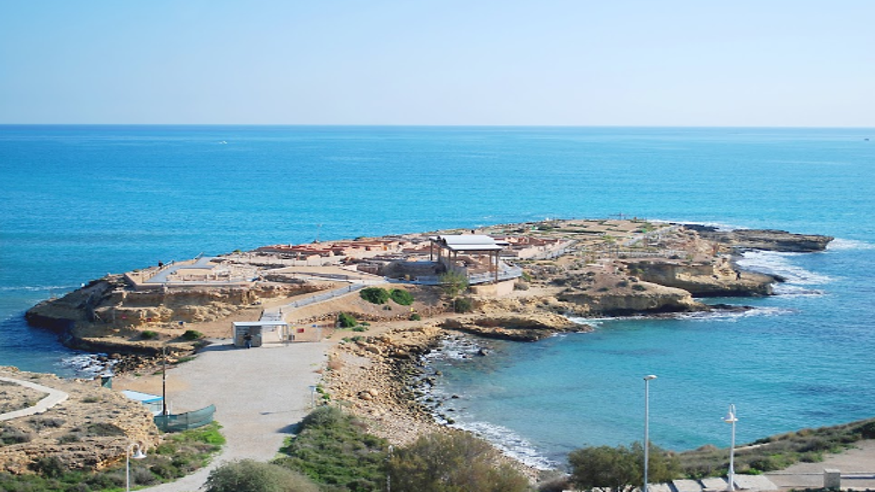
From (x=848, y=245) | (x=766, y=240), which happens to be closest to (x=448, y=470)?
(x=766, y=240)

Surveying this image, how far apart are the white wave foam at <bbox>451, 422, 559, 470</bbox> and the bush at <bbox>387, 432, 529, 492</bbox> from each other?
9085 mm

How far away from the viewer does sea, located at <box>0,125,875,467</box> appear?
38.6 metres

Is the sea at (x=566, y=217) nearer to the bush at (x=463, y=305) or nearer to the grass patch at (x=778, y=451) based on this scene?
the grass patch at (x=778, y=451)

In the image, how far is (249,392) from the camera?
36188 mm

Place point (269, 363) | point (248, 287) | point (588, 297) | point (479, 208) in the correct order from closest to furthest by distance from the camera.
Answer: point (269, 363), point (248, 287), point (588, 297), point (479, 208)

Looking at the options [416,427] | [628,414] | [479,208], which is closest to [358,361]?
[416,427]

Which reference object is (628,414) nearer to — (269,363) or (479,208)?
(269,363)

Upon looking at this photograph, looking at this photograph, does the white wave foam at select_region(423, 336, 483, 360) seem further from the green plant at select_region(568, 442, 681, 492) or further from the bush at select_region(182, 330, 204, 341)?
the green plant at select_region(568, 442, 681, 492)

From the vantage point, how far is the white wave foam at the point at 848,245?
87.1m

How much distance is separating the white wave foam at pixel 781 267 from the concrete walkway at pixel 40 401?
177 feet

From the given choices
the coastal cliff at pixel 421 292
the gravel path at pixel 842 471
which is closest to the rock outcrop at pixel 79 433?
the coastal cliff at pixel 421 292

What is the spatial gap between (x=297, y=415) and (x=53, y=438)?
9.68 metres

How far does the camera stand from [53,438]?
2541 cm

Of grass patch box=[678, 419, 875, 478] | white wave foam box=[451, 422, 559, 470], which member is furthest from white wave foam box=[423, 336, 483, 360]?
grass patch box=[678, 419, 875, 478]
